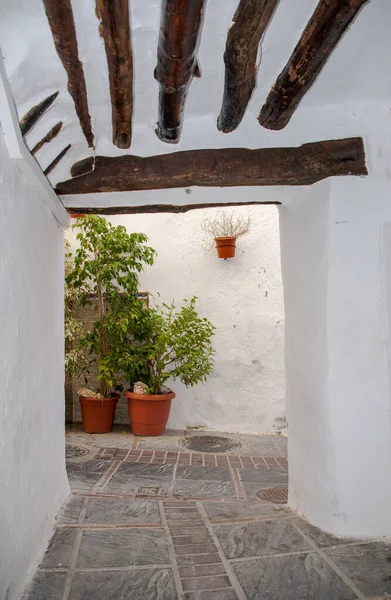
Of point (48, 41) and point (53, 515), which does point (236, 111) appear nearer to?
point (48, 41)

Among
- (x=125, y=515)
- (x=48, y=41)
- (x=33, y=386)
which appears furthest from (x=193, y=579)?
(x=48, y=41)

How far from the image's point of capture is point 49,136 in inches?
97.7

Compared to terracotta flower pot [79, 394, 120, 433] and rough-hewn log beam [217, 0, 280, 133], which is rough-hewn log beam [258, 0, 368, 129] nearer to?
rough-hewn log beam [217, 0, 280, 133]

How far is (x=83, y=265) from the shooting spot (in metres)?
5.90

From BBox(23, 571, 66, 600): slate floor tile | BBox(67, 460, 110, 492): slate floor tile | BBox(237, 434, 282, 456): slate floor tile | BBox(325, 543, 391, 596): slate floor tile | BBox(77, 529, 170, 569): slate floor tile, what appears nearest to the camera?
BBox(23, 571, 66, 600): slate floor tile

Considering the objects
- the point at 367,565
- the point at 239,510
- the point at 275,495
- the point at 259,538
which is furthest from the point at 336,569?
the point at 275,495

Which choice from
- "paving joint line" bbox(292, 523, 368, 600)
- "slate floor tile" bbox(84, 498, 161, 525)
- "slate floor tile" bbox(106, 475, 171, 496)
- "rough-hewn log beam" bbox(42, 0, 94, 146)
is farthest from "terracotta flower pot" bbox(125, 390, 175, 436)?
"rough-hewn log beam" bbox(42, 0, 94, 146)

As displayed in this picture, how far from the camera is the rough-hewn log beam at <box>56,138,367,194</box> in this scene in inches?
111

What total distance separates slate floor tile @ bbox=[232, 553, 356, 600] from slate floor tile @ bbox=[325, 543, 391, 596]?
0.08m

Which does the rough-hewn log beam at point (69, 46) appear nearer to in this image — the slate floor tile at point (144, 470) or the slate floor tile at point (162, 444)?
the slate floor tile at point (144, 470)

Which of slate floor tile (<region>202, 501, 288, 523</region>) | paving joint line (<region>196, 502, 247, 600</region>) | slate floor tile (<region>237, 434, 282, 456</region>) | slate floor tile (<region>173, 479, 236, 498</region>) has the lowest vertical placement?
slate floor tile (<region>237, 434, 282, 456</region>)

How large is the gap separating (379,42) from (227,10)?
753 mm

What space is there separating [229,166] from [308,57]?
0.90 m

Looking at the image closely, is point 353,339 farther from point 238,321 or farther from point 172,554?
point 238,321
